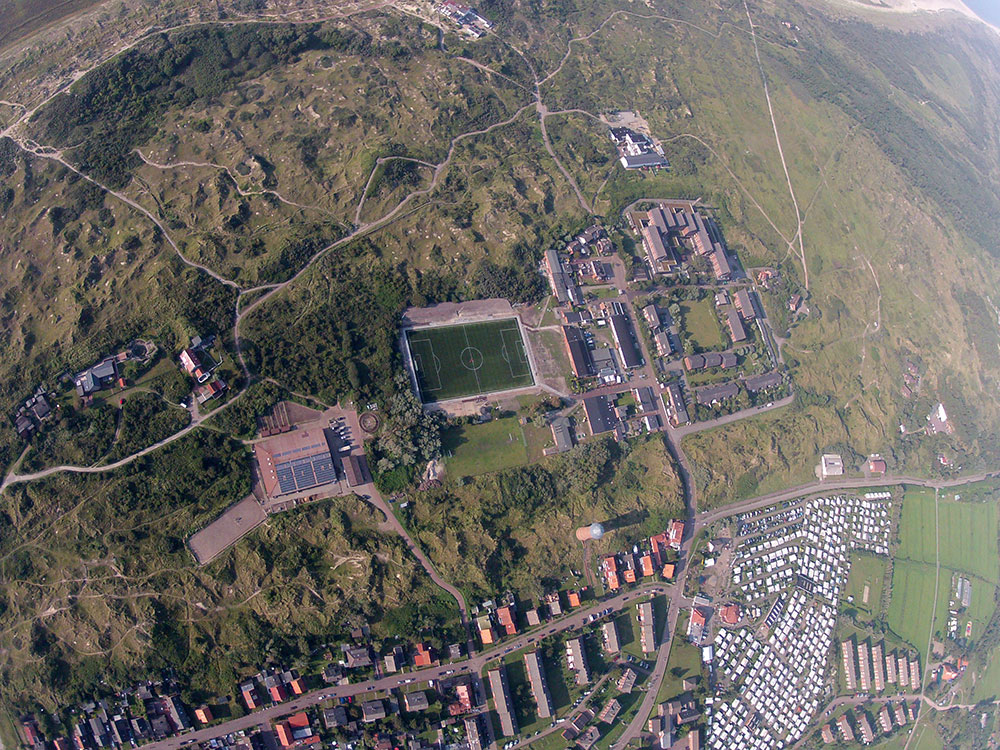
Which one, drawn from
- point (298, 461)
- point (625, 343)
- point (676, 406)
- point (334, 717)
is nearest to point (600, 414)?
point (625, 343)

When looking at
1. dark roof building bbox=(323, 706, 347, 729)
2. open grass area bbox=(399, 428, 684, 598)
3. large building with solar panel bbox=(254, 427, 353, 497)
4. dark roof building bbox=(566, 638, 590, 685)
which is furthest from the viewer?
open grass area bbox=(399, 428, 684, 598)

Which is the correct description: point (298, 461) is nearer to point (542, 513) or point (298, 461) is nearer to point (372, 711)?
point (372, 711)

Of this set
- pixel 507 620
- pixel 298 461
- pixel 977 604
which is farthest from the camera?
pixel 977 604

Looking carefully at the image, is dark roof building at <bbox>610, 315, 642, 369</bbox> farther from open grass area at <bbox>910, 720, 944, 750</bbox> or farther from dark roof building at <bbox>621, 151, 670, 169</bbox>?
open grass area at <bbox>910, 720, 944, 750</bbox>

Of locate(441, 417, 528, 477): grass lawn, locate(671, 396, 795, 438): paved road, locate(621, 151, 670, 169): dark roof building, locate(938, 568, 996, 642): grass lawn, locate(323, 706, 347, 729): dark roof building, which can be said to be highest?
locate(621, 151, 670, 169): dark roof building

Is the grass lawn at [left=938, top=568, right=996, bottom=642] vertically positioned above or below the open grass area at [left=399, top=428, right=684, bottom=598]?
below

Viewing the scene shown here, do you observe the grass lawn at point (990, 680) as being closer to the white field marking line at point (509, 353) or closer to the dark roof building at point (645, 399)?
the dark roof building at point (645, 399)

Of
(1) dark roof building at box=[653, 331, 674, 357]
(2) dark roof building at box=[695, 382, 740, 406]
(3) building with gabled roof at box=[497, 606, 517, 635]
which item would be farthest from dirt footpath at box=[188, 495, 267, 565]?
(2) dark roof building at box=[695, 382, 740, 406]
